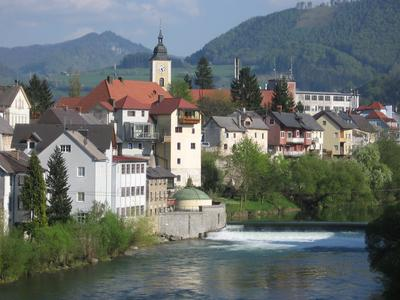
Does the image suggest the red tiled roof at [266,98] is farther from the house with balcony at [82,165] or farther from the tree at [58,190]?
the tree at [58,190]

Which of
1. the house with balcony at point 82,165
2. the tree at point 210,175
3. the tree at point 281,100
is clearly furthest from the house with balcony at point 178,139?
the tree at point 281,100

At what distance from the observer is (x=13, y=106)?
301 ft

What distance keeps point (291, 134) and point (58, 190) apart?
64368mm

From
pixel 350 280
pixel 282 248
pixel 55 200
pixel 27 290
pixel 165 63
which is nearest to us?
pixel 27 290

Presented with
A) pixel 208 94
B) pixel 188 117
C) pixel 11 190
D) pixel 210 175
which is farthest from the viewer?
pixel 208 94

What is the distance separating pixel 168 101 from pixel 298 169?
633 inches

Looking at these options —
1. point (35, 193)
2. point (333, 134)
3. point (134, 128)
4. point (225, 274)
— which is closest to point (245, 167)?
point (134, 128)

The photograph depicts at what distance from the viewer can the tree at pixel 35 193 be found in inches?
2335

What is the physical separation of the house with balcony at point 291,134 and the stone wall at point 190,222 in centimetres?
4210

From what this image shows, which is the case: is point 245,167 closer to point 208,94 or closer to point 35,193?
point 208,94

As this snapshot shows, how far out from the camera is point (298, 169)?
105438 mm

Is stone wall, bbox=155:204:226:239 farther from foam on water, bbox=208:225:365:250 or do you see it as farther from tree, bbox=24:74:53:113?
tree, bbox=24:74:53:113

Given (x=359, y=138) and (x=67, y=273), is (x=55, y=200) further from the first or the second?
(x=359, y=138)

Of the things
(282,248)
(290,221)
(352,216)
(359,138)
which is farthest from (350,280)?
(359,138)
